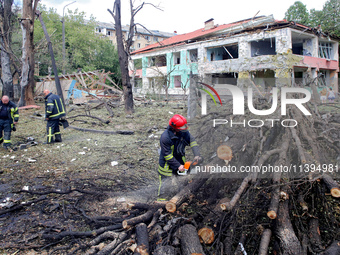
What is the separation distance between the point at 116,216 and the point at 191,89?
6116 millimetres

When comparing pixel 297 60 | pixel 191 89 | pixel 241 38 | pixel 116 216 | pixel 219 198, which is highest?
pixel 241 38

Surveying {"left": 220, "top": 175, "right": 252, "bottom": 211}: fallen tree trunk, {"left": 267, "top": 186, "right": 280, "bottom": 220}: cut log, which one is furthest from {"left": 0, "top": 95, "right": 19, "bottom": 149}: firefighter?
{"left": 267, "top": 186, "right": 280, "bottom": 220}: cut log

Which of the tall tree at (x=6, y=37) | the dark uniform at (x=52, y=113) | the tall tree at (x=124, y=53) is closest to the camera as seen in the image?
the dark uniform at (x=52, y=113)

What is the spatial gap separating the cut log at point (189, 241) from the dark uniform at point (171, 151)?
1.00 m

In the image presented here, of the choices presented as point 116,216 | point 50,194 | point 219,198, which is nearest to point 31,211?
point 50,194

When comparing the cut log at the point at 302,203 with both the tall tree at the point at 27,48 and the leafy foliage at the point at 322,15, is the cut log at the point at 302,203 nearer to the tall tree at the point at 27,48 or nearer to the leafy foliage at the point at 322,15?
the tall tree at the point at 27,48

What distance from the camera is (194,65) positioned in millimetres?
24016

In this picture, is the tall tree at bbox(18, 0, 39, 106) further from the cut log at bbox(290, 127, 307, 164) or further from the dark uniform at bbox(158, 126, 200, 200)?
the cut log at bbox(290, 127, 307, 164)

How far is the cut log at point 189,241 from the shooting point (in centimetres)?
257

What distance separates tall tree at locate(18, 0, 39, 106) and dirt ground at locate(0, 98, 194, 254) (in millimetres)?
5086

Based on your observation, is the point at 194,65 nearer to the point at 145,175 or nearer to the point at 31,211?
the point at 145,175

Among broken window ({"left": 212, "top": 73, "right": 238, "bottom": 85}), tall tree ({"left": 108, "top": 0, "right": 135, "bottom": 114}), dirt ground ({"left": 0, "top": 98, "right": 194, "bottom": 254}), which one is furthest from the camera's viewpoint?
broken window ({"left": 212, "top": 73, "right": 238, "bottom": 85})

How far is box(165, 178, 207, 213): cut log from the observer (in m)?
3.15

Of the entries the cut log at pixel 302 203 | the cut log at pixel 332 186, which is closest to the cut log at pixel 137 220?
Result: the cut log at pixel 302 203
